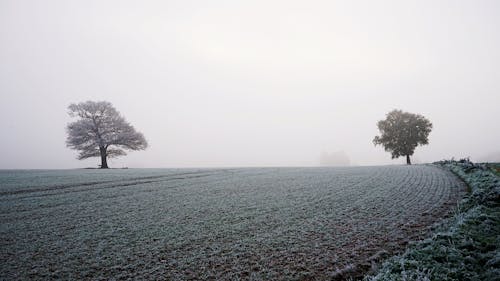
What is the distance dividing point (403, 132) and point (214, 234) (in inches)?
1969

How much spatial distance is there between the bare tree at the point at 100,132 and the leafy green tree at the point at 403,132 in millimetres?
48009

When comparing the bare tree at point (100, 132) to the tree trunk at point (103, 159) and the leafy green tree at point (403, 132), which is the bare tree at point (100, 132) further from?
the leafy green tree at point (403, 132)

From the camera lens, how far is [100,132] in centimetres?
4094

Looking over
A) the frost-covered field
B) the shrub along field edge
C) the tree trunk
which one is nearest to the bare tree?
the tree trunk

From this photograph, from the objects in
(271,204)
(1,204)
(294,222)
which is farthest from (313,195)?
(1,204)

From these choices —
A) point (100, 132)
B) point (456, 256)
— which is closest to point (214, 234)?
point (456, 256)

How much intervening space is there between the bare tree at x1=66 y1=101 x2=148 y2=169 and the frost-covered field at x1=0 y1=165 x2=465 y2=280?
31.4 m

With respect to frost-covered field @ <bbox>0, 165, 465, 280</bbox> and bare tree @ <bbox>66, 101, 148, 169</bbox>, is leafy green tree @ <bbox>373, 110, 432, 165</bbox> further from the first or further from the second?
bare tree @ <bbox>66, 101, 148, 169</bbox>

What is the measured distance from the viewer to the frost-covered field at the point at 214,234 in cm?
519

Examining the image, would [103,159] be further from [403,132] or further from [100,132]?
[403,132]

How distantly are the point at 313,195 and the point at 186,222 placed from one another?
6.81 m

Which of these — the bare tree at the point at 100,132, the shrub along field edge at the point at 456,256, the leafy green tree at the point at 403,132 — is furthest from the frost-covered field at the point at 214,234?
the leafy green tree at the point at 403,132

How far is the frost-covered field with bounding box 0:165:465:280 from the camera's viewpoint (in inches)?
204

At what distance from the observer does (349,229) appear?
7.14m
